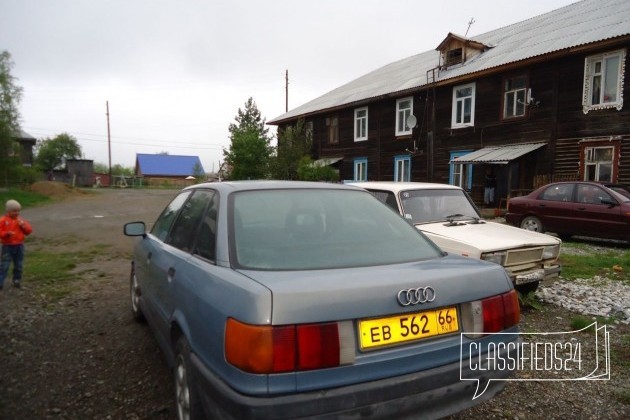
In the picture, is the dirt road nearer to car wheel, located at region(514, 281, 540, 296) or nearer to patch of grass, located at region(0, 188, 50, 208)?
car wheel, located at region(514, 281, 540, 296)

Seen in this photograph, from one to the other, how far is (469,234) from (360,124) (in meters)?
19.8

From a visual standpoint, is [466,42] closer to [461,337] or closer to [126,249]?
[126,249]

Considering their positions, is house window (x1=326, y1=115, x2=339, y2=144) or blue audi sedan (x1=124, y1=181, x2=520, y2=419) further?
house window (x1=326, y1=115, x2=339, y2=144)

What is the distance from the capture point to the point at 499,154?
15797 mm

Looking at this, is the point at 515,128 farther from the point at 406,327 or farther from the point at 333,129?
the point at 406,327

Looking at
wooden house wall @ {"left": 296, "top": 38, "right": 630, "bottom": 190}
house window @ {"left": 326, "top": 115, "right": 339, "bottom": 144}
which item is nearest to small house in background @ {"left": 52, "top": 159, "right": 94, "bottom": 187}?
house window @ {"left": 326, "top": 115, "right": 339, "bottom": 144}

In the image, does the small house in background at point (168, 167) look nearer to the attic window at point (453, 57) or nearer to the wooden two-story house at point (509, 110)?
the wooden two-story house at point (509, 110)

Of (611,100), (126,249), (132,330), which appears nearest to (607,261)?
(132,330)

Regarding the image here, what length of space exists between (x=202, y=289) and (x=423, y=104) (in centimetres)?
1978

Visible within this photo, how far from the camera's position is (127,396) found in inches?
122

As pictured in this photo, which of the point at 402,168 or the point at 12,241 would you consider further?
the point at 402,168

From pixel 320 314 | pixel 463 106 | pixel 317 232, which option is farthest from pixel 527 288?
pixel 463 106

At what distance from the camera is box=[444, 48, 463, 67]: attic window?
20136 millimetres

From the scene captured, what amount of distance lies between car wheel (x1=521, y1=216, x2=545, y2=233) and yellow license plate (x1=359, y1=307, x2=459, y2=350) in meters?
9.41
